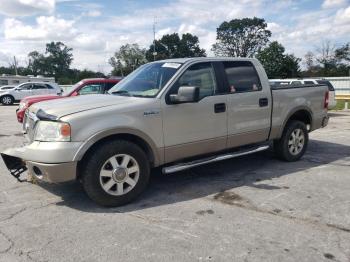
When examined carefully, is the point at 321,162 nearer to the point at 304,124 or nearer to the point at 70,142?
the point at 304,124

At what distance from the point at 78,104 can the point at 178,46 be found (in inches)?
3547

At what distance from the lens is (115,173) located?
15.7ft

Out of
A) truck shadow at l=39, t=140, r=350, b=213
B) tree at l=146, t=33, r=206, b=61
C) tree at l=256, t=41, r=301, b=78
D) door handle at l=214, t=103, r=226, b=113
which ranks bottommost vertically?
truck shadow at l=39, t=140, r=350, b=213

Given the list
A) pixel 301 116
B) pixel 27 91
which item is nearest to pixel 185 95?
pixel 301 116

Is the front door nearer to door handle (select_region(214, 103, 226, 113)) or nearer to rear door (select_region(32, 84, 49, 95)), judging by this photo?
door handle (select_region(214, 103, 226, 113))

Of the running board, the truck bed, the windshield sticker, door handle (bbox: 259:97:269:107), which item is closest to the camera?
the running board

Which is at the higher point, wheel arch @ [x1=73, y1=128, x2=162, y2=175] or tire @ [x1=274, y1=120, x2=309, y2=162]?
wheel arch @ [x1=73, y1=128, x2=162, y2=175]

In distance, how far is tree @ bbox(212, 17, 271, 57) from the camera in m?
95.6

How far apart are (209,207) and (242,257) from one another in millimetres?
1293

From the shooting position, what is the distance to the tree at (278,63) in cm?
4288

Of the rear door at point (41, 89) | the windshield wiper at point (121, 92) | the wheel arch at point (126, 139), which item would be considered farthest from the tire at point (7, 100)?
the wheel arch at point (126, 139)

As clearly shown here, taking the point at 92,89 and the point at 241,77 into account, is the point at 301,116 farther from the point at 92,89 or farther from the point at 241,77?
the point at 92,89

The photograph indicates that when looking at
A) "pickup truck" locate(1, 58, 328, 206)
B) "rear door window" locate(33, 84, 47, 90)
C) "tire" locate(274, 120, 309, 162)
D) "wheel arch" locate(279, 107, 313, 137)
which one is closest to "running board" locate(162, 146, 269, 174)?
"pickup truck" locate(1, 58, 328, 206)

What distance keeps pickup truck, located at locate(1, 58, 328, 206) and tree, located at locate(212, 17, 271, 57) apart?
90801mm
